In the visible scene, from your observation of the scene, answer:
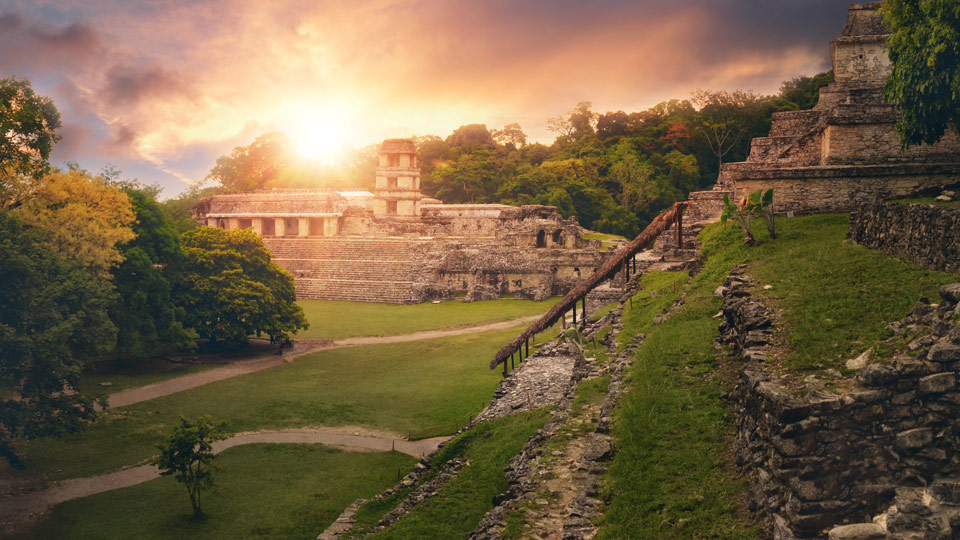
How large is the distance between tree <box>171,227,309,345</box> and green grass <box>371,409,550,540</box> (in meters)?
17.4

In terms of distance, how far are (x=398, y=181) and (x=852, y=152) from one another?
39.9 meters

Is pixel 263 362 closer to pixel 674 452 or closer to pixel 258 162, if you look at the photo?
pixel 674 452

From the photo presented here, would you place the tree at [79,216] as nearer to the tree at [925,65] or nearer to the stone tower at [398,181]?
the tree at [925,65]

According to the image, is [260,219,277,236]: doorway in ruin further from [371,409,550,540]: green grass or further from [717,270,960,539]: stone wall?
[717,270,960,539]: stone wall

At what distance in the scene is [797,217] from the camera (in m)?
17.0

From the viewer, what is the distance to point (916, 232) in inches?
363

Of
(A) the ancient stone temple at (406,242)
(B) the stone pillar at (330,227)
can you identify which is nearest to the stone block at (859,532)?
(A) the ancient stone temple at (406,242)

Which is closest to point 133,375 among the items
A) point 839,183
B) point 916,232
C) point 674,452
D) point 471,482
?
point 471,482

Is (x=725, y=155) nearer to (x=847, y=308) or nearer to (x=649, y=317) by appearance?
(x=649, y=317)

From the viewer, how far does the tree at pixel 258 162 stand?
84.2 m

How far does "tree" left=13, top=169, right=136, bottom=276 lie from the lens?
2216 centimetres

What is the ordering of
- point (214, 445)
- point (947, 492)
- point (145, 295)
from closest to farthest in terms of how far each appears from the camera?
point (947, 492) → point (214, 445) → point (145, 295)

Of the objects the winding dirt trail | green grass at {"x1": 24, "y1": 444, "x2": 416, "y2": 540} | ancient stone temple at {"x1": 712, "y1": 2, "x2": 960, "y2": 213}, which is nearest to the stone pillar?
the winding dirt trail

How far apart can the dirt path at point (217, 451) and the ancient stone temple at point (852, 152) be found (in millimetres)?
11847
